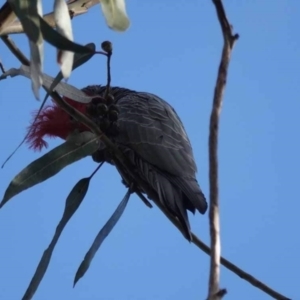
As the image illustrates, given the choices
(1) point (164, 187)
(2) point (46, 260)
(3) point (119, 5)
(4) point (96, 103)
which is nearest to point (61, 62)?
(3) point (119, 5)

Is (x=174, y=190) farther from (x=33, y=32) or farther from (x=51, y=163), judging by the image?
(x=33, y=32)

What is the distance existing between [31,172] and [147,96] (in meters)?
1.87

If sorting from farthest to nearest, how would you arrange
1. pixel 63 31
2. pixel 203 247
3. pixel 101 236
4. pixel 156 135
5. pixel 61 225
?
pixel 156 135 → pixel 101 236 → pixel 61 225 → pixel 203 247 → pixel 63 31

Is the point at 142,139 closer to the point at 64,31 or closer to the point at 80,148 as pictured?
the point at 80,148

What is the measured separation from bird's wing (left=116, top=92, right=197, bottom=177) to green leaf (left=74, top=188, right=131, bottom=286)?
0.60 metres

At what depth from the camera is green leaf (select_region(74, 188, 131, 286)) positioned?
254cm

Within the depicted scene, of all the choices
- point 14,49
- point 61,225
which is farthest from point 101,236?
point 14,49

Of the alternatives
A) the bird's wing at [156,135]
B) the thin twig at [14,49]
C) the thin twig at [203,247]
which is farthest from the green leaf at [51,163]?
the bird's wing at [156,135]

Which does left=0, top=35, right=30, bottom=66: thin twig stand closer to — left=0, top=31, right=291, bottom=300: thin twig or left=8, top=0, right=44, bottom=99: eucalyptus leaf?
left=0, top=31, right=291, bottom=300: thin twig

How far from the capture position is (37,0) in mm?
1916

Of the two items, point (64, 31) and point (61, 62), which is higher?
point (64, 31)

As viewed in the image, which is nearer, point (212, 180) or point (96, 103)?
point (212, 180)

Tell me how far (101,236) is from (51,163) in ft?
1.27

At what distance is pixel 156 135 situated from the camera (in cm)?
368
